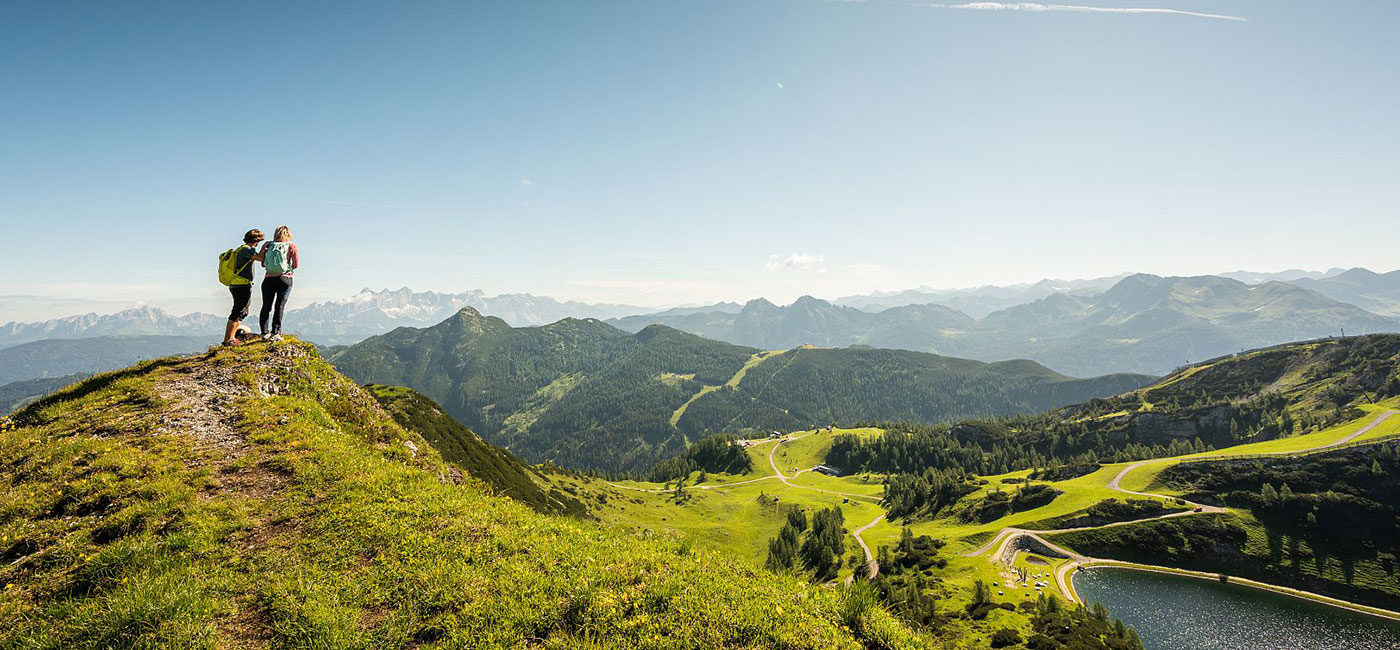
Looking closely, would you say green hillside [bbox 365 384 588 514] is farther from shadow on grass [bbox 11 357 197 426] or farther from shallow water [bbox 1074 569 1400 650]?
shallow water [bbox 1074 569 1400 650]

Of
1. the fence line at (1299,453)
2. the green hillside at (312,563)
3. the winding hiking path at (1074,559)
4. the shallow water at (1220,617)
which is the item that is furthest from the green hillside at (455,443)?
the fence line at (1299,453)

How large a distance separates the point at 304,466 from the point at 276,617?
726 cm

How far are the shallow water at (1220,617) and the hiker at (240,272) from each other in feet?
449

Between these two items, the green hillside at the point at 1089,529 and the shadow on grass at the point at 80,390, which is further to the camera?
the green hillside at the point at 1089,529

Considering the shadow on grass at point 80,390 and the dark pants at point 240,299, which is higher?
the dark pants at point 240,299

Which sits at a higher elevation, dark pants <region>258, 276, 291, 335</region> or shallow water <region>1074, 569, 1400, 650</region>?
dark pants <region>258, 276, 291, 335</region>

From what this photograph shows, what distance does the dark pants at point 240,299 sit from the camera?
1953cm

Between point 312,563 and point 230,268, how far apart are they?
1600cm

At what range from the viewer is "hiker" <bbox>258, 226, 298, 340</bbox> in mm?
18797

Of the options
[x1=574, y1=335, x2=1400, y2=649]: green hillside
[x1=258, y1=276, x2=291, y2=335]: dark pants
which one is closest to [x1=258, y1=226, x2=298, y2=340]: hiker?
[x1=258, y1=276, x2=291, y2=335]: dark pants

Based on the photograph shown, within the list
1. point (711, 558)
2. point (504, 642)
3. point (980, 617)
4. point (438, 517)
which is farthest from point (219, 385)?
point (980, 617)

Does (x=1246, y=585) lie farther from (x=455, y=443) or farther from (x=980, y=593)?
(x=455, y=443)

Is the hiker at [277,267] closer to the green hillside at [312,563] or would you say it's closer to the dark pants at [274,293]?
the dark pants at [274,293]

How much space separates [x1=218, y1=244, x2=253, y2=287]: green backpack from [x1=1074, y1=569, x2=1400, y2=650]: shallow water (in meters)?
137
